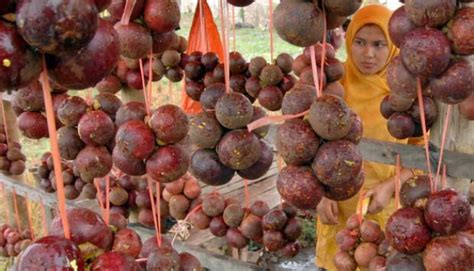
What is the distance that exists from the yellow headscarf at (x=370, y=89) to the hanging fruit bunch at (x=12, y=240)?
1.47 metres

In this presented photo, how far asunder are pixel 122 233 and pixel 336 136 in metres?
0.34

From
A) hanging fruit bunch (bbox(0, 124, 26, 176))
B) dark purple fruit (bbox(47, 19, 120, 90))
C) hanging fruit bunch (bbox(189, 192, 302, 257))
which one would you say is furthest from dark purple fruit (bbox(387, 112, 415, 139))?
hanging fruit bunch (bbox(0, 124, 26, 176))

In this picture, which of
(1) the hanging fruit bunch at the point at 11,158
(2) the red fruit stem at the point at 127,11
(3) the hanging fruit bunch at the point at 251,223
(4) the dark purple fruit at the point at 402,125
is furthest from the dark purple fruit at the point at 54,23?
Answer: (1) the hanging fruit bunch at the point at 11,158

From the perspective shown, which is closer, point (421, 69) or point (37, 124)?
point (421, 69)

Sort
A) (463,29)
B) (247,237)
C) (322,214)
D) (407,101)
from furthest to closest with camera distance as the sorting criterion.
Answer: (322,214) → (247,237) → (407,101) → (463,29)

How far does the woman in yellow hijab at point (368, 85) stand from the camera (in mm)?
1985

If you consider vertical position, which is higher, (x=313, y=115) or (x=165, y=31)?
(x=165, y=31)

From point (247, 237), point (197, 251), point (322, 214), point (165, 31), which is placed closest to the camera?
point (165, 31)

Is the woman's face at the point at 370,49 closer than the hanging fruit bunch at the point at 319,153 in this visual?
No

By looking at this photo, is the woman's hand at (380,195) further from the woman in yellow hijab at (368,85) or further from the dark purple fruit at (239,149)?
the dark purple fruit at (239,149)

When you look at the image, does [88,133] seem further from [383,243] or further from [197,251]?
[197,251]

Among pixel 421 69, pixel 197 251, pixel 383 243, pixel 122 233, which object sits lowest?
pixel 197 251

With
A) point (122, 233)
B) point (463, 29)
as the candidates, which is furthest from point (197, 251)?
point (463, 29)

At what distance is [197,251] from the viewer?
69.6 inches
